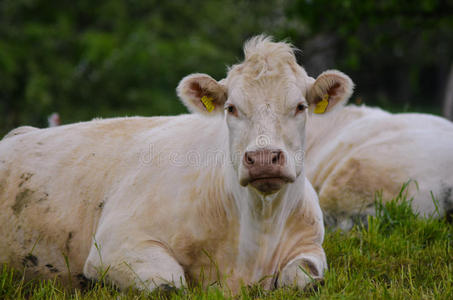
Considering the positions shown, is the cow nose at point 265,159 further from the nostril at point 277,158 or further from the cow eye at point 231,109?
the cow eye at point 231,109

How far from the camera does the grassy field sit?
134 inches

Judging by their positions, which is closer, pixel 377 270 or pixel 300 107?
pixel 300 107

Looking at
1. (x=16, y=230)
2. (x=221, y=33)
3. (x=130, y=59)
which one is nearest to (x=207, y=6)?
(x=221, y=33)

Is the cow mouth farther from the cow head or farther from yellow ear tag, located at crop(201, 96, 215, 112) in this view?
yellow ear tag, located at crop(201, 96, 215, 112)

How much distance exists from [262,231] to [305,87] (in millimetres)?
1061

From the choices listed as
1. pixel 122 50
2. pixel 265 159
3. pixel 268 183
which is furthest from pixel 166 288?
pixel 122 50

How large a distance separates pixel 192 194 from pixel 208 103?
0.69m

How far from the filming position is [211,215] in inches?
158

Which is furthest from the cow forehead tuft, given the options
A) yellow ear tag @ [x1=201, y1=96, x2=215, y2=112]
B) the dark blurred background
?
the dark blurred background

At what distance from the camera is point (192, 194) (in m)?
4.14

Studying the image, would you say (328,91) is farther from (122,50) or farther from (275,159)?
(122,50)

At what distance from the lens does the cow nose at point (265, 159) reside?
3.38 meters

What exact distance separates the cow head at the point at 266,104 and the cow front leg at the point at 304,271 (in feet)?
1.92

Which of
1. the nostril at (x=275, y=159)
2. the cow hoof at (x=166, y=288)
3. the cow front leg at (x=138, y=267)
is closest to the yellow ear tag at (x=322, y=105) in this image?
the nostril at (x=275, y=159)
